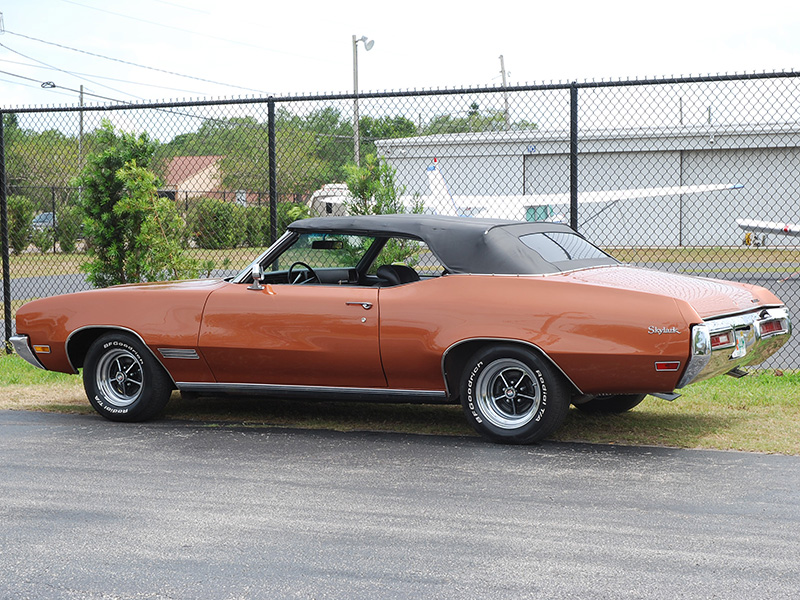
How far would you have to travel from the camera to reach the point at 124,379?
7.30m

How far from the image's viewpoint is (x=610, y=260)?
716 centimetres

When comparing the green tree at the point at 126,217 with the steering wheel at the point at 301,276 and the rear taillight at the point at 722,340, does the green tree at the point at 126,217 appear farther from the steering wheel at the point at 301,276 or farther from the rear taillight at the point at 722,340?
the rear taillight at the point at 722,340

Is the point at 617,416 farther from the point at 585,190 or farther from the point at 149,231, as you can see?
the point at 585,190

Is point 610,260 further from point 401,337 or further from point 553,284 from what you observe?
point 401,337

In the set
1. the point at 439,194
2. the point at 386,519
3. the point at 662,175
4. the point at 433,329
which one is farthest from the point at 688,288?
the point at 662,175

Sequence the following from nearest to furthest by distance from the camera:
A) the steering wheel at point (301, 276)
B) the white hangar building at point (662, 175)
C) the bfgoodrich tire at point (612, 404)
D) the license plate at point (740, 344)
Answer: the license plate at point (740, 344), the bfgoodrich tire at point (612, 404), the steering wheel at point (301, 276), the white hangar building at point (662, 175)

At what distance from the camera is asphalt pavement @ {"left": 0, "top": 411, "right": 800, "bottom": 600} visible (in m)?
3.88

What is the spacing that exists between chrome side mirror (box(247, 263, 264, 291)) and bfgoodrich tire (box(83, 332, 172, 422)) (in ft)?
3.13

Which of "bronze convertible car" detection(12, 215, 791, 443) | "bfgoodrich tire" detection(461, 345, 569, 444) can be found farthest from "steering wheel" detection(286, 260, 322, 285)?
"bfgoodrich tire" detection(461, 345, 569, 444)

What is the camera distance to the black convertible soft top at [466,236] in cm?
639

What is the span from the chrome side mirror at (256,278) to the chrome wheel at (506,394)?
1.72 m

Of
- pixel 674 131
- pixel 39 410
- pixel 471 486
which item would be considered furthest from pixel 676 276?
pixel 674 131

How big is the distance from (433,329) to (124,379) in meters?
2.52

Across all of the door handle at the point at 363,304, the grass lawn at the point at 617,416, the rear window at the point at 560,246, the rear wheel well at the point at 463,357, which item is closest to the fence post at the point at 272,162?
the grass lawn at the point at 617,416
